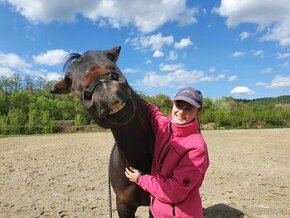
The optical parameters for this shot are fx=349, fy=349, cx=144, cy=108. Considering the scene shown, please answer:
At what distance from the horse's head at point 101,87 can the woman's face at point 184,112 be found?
44 centimetres

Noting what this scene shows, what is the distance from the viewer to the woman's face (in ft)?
7.93

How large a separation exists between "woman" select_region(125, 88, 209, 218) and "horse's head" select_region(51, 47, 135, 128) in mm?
459

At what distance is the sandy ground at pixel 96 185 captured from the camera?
5.64m

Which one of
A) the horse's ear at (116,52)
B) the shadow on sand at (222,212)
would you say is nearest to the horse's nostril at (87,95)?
the horse's ear at (116,52)

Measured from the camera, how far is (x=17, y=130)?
27500 millimetres

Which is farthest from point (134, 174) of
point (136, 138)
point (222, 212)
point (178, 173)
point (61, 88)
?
point (222, 212)

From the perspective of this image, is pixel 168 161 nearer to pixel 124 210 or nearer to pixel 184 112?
pixel 184 112

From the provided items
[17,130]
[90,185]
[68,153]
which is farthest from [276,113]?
[90,185]

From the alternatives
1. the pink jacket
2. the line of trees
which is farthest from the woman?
the line of trees

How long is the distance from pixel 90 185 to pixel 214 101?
41.4 meters

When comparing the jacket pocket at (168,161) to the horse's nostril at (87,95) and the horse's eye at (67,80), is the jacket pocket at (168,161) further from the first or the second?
the horse's eye at (67,80)

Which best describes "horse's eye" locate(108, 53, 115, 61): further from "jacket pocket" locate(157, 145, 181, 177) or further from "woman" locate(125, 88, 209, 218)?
"jacket pocket" locate(157, 145, 181, 177)

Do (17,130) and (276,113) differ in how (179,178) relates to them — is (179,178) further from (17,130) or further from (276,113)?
(276,113)

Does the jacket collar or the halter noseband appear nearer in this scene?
the halter noseband
